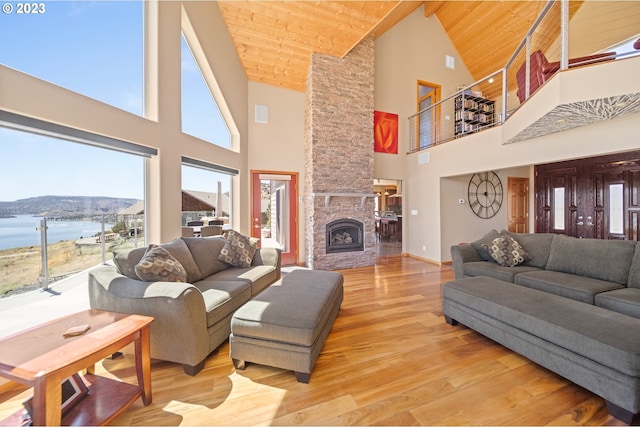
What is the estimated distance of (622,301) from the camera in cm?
235

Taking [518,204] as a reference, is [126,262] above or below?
below

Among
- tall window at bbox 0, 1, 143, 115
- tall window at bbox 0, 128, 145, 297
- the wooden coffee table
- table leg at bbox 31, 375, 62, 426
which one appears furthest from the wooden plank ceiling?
table leg at bbox 31, 375, 62, 426

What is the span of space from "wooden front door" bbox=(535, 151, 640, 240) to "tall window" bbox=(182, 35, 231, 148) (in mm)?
7594

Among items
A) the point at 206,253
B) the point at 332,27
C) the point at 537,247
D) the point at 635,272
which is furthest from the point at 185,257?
the point at 635,272

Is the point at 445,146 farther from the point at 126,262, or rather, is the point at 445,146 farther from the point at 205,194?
the point at 126,262

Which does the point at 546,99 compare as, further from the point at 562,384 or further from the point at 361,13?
the point at 361,13

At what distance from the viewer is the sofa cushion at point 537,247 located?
3552 millimetres

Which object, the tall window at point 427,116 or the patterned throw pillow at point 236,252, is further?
the tall window at point 427,116

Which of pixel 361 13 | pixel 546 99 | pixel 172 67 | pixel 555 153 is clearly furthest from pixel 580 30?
pixel 172 67

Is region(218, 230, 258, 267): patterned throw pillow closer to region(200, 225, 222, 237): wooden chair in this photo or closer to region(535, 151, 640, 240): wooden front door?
region(200, 225, 222, 237): wooden chair

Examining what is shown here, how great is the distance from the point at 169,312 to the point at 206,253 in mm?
1344

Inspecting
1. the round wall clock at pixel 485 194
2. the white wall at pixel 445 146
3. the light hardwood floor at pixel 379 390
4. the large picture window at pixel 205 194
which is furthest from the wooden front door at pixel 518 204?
the large picture window at pixel 205 194

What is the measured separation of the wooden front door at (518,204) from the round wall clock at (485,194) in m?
0.39

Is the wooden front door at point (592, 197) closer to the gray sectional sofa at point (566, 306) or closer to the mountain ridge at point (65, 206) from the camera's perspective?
the gray sectional sofa at point (566, 306)
